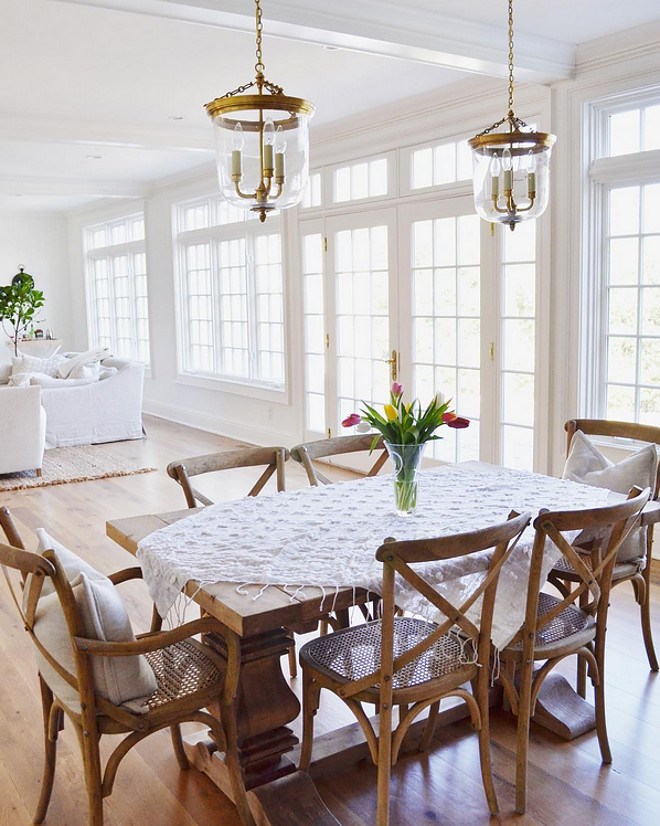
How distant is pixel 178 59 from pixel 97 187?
17.9ft

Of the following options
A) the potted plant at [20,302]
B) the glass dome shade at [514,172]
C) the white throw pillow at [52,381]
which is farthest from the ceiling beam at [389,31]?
the potted plant at [20,302]

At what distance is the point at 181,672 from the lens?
224 cm

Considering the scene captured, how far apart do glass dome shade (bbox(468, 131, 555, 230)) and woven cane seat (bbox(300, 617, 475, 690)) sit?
4.42 feet

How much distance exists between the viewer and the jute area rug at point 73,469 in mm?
6777

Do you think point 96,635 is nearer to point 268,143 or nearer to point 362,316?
point 268,143

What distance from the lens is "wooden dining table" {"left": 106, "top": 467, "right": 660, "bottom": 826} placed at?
201 centimetres

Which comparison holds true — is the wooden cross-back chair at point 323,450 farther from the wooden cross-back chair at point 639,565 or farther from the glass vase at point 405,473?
the wooden cross-back chair at point 639,565

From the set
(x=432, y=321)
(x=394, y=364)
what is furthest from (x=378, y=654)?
(x=394, y=364)

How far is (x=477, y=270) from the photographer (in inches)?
216

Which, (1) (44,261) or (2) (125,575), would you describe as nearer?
(2) (125,575)

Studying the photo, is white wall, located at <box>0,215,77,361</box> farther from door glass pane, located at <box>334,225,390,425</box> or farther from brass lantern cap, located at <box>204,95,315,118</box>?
brass lantern cap, located at <box>204,95,315,118</box>

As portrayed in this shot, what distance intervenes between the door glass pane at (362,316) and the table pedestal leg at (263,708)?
13.5 ft

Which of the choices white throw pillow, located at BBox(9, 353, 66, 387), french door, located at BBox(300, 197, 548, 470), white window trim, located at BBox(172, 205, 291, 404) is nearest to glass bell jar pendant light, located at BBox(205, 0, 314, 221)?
french door, located at BBox(300, 197, 548, 470)

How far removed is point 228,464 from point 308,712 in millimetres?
1092
